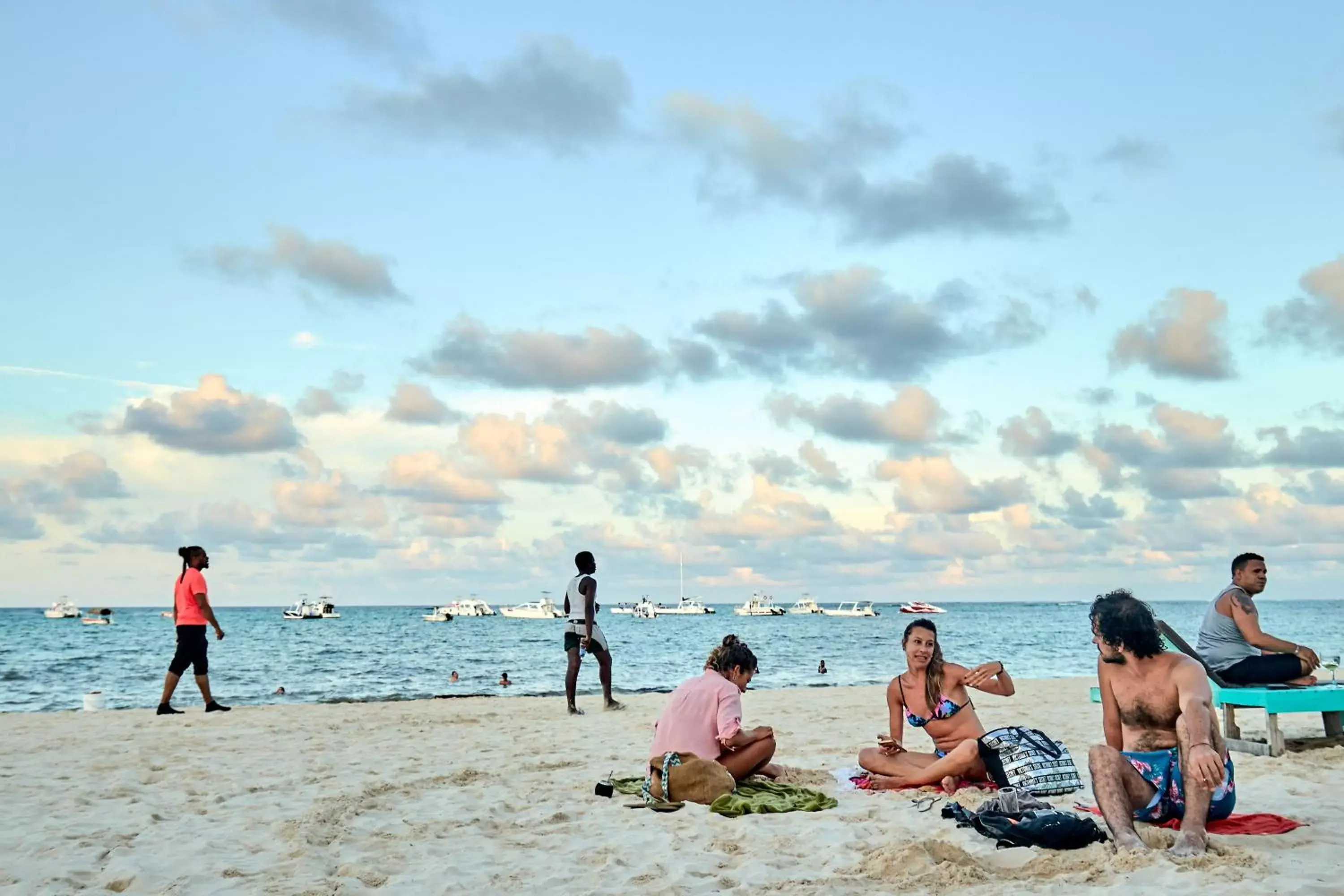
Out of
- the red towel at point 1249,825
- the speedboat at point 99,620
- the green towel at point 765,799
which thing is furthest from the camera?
the speedboat at point 99,620

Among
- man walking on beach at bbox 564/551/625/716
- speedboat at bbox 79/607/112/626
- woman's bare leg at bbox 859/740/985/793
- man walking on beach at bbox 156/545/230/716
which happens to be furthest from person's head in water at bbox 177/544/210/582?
speedboat at bbox 79/607/112/626

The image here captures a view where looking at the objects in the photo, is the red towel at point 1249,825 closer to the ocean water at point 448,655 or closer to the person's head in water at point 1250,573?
the person's head in water at point 1250,573

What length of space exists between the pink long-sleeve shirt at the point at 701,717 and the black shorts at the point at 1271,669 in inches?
168

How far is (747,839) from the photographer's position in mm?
5852

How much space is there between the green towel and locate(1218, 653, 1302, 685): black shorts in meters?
3.76

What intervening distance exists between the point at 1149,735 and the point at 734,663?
2.67m

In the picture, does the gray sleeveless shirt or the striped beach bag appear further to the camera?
the gray sleeveless shirt

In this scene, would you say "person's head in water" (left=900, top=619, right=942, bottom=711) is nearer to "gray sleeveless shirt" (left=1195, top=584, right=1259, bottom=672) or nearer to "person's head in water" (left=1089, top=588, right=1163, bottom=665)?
"person's head in water" (left=1089, top=588, right=1163, bottom=665)

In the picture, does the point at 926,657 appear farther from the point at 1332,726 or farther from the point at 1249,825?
the point at 1332,726

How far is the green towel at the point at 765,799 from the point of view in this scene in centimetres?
654

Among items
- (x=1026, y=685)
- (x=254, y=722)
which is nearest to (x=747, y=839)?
(x=254, y=722)

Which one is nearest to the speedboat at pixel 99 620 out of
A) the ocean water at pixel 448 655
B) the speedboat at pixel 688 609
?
the ocean water at pixel 448 655

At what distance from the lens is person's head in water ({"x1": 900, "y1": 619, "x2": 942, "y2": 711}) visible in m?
7.04

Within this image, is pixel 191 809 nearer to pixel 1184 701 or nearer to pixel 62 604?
pixel 1184 701
